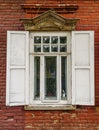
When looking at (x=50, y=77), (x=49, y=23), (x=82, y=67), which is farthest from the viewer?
(x=50, y=77)

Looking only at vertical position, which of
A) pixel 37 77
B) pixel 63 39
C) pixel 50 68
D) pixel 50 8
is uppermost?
pixel 50 8

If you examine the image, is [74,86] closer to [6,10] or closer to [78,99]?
[78,99]

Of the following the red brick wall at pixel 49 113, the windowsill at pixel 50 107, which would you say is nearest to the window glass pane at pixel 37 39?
the red brick wall at pixel 49 113

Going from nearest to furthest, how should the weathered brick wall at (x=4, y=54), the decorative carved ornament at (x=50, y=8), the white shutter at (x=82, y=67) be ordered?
the white shutter at (x=82, y=67) → the weathered brick wall at (x=4, y=54) → the decorative carved ornament at (x=50, y=8)

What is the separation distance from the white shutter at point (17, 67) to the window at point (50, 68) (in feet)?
0.56

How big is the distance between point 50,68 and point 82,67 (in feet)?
2.33

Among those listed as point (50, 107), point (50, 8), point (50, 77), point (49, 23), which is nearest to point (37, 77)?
point (50, 77)

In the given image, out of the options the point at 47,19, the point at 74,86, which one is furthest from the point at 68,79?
the point at 47,19

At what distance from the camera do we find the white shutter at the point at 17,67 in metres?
7.58

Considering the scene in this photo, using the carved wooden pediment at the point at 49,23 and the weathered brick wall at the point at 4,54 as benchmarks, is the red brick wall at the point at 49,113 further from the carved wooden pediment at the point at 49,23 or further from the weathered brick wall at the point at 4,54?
the carved wooden pediment at the point at 49,23

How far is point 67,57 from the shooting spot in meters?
7.77

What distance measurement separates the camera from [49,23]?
773cm

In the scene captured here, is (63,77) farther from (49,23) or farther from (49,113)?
(49,23)

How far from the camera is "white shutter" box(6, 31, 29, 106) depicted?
24.9 ft
